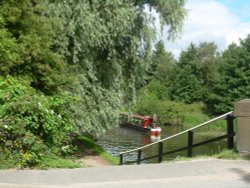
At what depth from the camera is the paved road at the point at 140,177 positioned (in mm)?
7223

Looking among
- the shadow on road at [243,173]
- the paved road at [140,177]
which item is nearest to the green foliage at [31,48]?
the paved road at [140,177]

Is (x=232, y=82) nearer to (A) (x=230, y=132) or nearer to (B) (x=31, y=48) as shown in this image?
(B) (x=31, y=48)

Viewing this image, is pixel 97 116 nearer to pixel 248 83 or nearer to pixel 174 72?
pixel 248 83

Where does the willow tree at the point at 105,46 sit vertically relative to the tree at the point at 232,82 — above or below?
below

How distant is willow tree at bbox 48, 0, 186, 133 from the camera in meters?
18.3

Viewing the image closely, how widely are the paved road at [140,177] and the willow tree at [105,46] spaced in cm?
974

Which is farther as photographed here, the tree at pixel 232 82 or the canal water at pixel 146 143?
the tree at pixel 232 82

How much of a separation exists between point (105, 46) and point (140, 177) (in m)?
12.5

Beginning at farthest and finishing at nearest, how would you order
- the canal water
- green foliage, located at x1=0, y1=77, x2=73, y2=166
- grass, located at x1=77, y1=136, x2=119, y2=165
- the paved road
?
grass, located at x1=77, y1=136, x2=119, y2=165 → the canal water → green foliage, located at x1=0, y1=77, x2=73, y2=166 → the paved road

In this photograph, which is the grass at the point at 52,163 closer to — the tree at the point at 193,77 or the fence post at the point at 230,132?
the fence post at the point at 230,132

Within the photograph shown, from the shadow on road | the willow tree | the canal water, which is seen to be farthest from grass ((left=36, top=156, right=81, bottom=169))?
the willow tree

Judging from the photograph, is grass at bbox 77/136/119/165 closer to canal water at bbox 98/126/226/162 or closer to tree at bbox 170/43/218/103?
canal water at bbox 98/126/226/162

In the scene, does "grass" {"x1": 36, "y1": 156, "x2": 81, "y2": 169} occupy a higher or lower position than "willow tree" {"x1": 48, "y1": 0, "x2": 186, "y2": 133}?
lower

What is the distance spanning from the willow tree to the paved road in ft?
32.0
